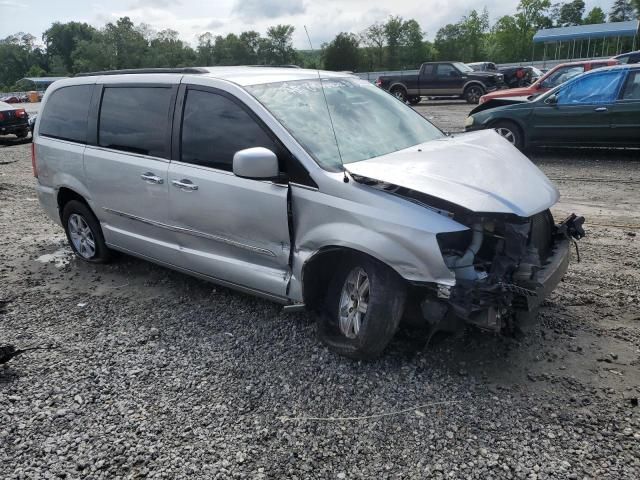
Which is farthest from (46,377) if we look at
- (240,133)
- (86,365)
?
(240,133)

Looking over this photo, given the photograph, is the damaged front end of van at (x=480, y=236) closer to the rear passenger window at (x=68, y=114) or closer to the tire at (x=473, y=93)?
the rear passenger window at (x=68, y=114)

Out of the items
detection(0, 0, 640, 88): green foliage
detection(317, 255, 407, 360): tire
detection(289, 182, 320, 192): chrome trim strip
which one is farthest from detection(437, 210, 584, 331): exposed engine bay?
detection(0, 0, 640, 88): green foliage

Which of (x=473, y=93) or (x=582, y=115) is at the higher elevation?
(x=582, y=115)

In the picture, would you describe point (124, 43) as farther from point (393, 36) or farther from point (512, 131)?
point (512, 131)

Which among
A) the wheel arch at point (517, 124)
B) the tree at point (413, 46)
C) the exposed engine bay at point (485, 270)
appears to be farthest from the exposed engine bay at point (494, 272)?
the tree at point (413, 46)

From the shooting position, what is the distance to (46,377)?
3.48 metres

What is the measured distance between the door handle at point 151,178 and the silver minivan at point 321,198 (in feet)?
0.04

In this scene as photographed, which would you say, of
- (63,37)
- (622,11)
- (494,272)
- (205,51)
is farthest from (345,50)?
(63,37)

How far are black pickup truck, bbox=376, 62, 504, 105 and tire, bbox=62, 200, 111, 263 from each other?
67.2ft

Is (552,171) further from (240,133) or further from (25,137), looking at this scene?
(25,137)

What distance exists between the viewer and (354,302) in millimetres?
3408

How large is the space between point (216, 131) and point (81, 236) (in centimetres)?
238

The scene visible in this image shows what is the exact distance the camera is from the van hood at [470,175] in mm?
2961

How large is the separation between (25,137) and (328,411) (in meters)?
18.6
